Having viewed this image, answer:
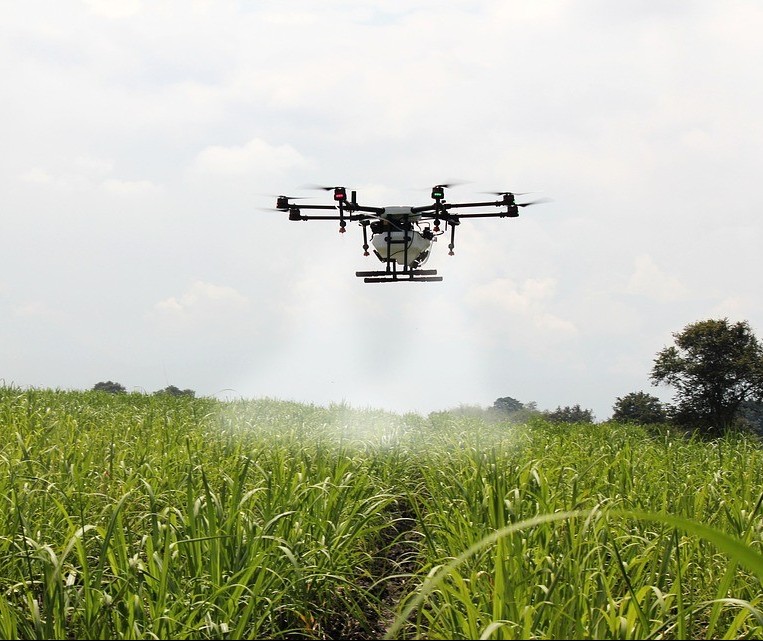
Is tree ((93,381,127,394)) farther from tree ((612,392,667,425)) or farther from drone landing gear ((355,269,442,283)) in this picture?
tree ((612,392,667,425))

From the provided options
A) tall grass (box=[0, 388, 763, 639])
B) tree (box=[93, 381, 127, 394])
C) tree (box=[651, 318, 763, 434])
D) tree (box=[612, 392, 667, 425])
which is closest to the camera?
tall grass (box=[0, 388, 763, 639])

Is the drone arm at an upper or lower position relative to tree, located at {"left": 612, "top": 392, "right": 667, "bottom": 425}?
upper

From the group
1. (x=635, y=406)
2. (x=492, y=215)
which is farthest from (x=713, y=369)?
(x=492, y=215)

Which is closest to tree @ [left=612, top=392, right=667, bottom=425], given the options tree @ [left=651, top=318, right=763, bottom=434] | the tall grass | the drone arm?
tree @ [left=651, top=318, right=763, bottom=434]

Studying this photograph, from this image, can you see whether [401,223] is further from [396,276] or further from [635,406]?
[635,406]

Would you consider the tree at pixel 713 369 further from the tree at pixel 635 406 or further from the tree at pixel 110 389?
the tree at pixel 110 389

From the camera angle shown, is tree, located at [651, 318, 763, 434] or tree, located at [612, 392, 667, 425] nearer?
tree, located at [651, 318, 763, 434]
